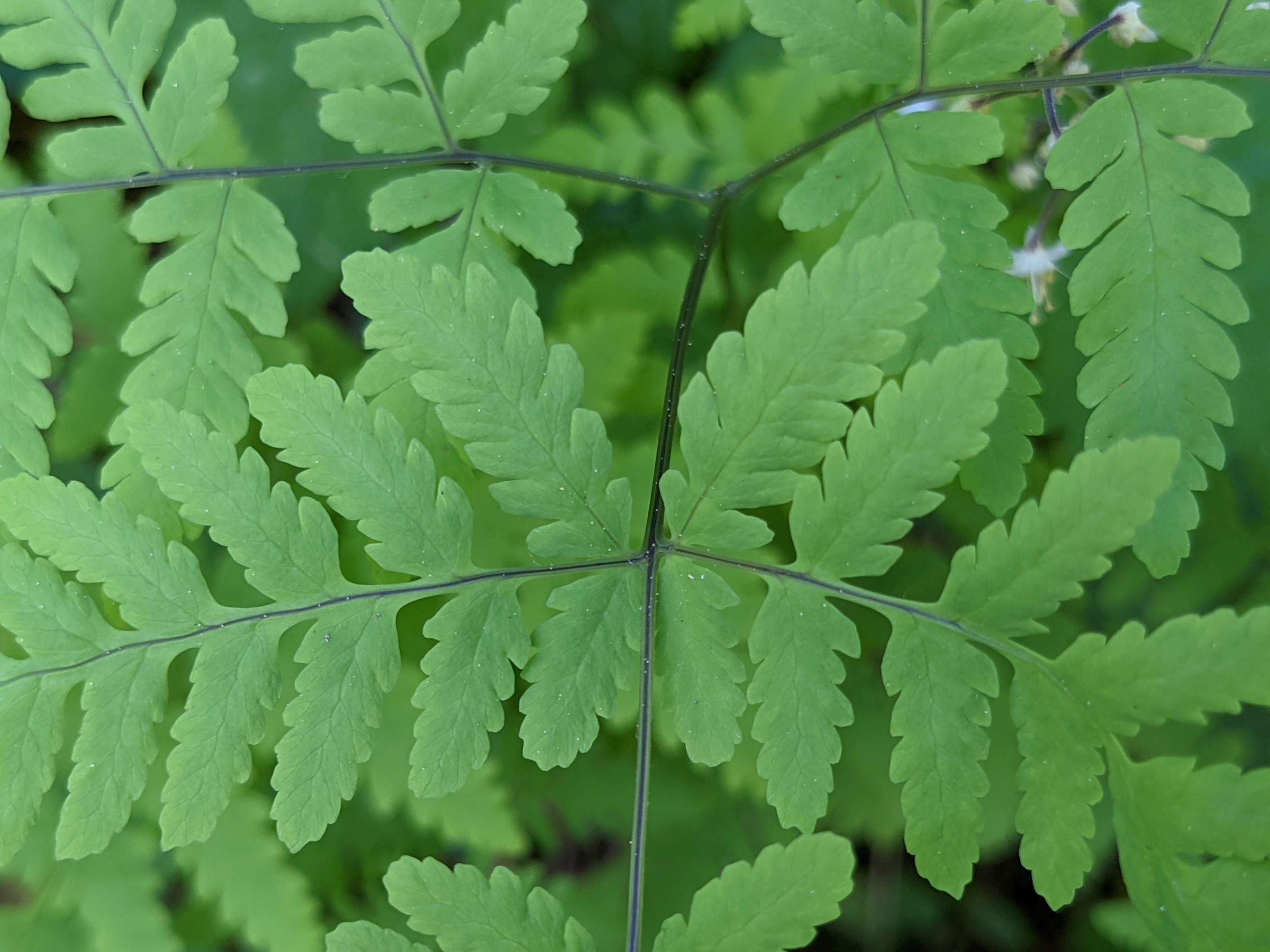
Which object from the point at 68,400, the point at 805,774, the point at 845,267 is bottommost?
the point at 805,774

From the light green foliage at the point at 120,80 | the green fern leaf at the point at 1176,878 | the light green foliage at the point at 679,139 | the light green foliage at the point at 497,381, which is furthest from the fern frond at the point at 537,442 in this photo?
the light green foliage at the point at 679,139

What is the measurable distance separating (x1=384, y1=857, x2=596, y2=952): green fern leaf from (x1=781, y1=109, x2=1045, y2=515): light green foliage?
2.76ft

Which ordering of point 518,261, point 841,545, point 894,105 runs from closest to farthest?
1. point 841,545
2. point 894,105
3. point 518,261

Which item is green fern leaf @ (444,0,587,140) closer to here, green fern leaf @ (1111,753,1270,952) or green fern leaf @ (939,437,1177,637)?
green fern leaf @ (939,437,1177,637)

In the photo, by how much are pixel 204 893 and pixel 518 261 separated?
1.59 meters

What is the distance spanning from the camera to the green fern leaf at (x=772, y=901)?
118 centimetres

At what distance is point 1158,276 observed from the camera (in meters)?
1.23

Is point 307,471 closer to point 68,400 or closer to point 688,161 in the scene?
point 68,400

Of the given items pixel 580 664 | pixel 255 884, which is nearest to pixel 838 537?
pixel 580 664

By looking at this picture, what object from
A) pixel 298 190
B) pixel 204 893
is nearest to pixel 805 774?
pixel 204 893

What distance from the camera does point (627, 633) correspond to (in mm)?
1285

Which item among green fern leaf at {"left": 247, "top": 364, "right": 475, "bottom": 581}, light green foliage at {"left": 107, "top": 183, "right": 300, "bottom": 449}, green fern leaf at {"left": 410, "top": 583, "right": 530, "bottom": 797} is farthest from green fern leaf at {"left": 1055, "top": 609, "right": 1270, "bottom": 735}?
light green foliage at {"left": 107, "top": 183, "right": 300, "bottom": 449}

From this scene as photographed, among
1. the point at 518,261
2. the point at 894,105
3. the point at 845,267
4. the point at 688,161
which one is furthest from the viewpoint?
the point at 518,261

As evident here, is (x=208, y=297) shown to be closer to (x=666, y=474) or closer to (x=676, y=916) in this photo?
(x=666, y=474)
